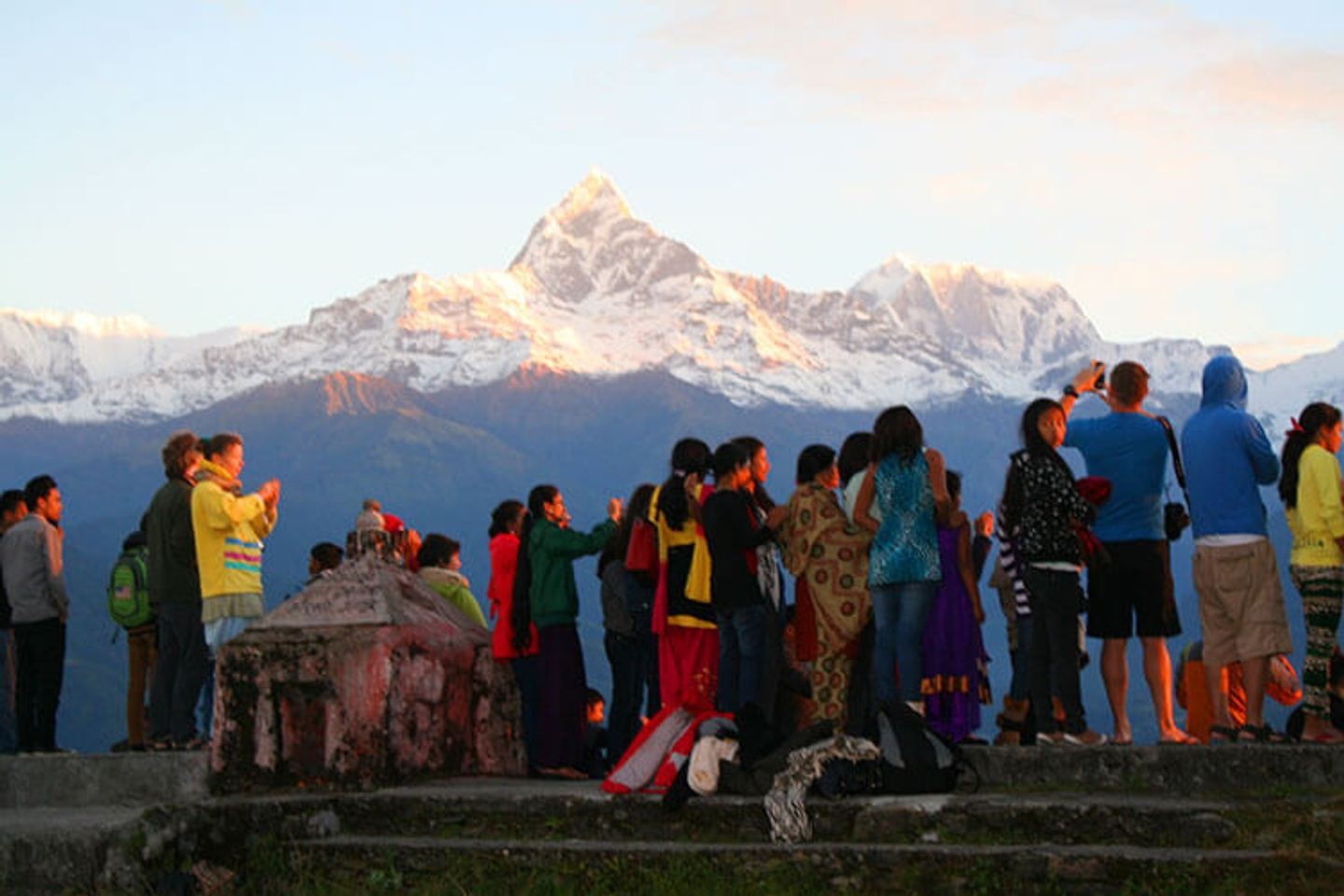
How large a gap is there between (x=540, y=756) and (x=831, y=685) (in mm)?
2126

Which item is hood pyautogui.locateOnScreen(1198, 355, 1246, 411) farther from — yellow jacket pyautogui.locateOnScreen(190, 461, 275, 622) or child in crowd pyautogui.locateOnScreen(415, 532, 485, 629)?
yellow jacket pyautogui.locateOnScreen(190, 461, 275, 622)

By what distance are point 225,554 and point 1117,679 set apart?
559cm

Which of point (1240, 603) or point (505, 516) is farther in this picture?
point (505, 516)

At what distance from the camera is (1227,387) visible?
9.88m

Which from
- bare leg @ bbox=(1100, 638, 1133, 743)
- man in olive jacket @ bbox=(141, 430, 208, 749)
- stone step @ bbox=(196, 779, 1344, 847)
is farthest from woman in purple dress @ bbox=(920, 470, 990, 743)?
man in olive jacket @ bbox=(141, 430, 208, 749)

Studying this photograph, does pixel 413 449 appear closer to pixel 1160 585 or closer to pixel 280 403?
pixel 280 403

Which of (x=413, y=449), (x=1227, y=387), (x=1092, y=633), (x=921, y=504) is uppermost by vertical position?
(x=413, y=449)

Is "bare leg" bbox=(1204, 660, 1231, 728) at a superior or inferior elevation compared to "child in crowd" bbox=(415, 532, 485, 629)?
inferior

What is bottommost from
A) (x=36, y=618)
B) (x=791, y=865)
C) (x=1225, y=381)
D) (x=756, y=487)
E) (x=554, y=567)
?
(x=791, y=865)

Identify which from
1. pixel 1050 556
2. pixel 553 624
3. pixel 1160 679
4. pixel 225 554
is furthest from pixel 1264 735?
pixel 225 554

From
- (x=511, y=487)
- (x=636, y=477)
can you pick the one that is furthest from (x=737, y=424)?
(x=511, y=487)

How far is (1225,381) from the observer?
985 centimetres

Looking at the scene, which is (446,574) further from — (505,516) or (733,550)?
(733,550)

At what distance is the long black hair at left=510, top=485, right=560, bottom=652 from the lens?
11.0m
